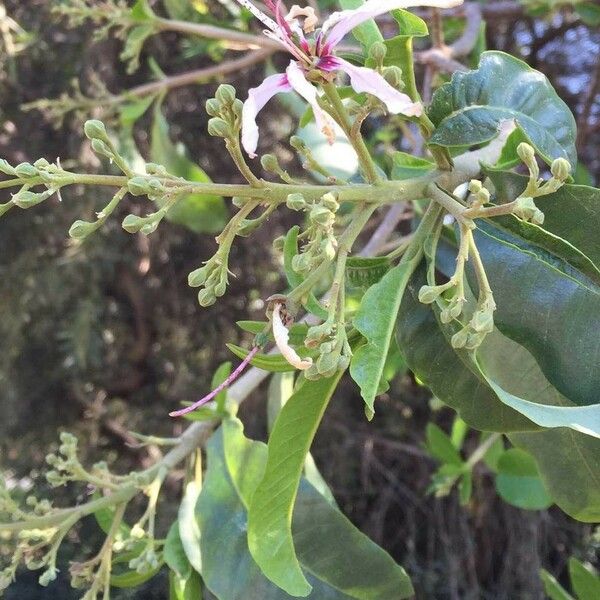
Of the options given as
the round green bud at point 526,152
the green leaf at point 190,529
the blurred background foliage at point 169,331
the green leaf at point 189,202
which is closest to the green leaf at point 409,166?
the round green bud at point 526,152

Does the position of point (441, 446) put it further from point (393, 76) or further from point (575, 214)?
point (393, 76)

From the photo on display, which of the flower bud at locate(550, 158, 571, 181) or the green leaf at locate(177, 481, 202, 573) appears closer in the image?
the flower bud at locate(550, 158, 571, 181)

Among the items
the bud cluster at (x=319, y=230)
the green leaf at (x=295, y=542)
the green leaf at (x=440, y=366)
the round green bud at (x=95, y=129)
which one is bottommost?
the green leaf at (x=295, y=542)

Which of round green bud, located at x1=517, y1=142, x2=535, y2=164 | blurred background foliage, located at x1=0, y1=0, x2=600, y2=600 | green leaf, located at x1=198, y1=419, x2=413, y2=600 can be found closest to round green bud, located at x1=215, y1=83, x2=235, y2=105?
round green bud, located at x1=517, y1=142, x2=535, y2=164

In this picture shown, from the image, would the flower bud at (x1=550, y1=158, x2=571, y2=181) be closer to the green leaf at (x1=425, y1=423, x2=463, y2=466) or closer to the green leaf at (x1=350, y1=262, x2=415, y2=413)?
the green leaf at (x1=350, y1=262, x2=415, y2=413)

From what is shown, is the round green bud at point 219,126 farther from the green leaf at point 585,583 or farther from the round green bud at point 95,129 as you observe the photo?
the green leaf at point 585,583

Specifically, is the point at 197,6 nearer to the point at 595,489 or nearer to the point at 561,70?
the point at 561,70

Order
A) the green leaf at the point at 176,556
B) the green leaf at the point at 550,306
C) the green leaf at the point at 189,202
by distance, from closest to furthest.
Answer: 1. the green leaf at the point at 550,306
2. the green leaf at the point at 176,556
3. the green leaf at the point at 189,202
